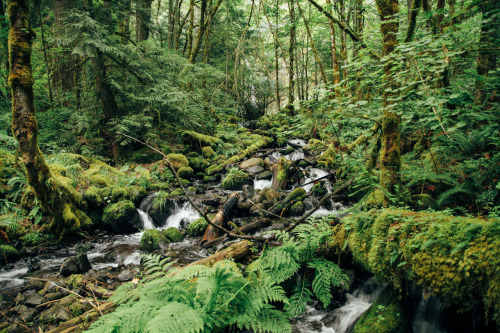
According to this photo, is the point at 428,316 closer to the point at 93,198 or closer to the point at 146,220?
the point at 146,220

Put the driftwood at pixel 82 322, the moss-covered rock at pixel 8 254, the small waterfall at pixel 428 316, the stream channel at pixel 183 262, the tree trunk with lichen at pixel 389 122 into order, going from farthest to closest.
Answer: the moss-covered rock at pixel 8 254, the tree trunk with lichen at pixel 389 122, the stream channel at pixel 183 262, the driftwood at pixel 82 322, the small waterfall at pixel 428 316

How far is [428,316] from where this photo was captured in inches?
99.2

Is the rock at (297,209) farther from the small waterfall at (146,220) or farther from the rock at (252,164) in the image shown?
the small waterfall at (146,220)

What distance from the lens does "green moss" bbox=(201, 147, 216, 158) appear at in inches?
566

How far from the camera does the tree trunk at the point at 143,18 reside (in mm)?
13188

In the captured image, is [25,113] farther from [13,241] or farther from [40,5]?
[40,5]

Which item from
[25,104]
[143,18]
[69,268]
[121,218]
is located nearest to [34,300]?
[69,268]

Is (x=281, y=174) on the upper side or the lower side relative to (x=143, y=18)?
lower

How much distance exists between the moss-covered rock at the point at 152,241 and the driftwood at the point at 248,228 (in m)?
1.23

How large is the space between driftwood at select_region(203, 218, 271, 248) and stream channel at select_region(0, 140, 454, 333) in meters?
0.26

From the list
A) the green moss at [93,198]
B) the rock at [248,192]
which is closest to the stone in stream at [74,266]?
the green moss at [93,198]

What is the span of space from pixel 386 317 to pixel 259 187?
337 inches

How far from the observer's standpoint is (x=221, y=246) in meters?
6.55

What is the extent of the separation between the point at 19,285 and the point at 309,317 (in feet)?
18.7
